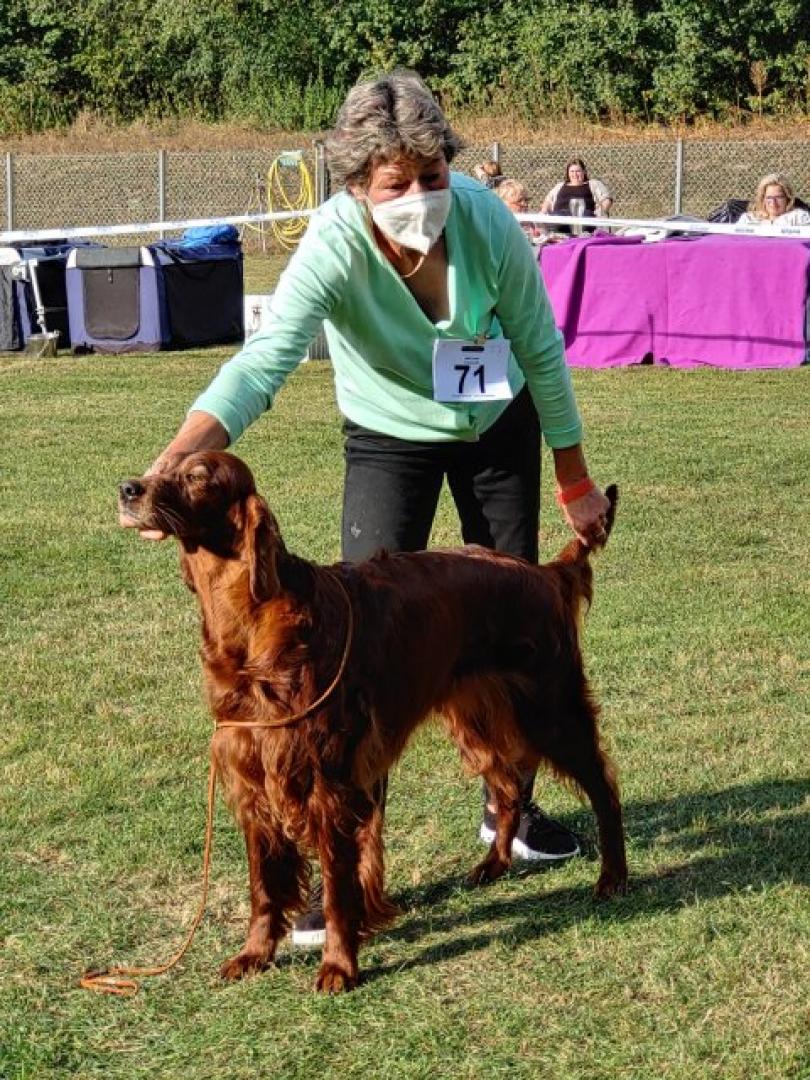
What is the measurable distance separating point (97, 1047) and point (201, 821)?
1.13 metres

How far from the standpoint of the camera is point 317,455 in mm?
9250

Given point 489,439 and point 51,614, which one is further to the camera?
point 51,614

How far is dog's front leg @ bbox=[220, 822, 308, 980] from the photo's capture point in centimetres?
332

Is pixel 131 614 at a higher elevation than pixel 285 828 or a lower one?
lower

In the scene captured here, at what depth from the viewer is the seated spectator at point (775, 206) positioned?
43.5 feet

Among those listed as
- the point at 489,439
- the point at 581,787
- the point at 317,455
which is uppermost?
the point at 489,439

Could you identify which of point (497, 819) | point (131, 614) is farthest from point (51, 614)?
point (497, 819)

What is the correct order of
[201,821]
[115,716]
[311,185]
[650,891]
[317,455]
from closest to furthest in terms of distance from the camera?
[650,891]
[201,821]
[115,716]
[317,455]
[311,185]

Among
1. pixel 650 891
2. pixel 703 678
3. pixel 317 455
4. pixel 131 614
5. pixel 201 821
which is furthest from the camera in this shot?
pixel 317 455

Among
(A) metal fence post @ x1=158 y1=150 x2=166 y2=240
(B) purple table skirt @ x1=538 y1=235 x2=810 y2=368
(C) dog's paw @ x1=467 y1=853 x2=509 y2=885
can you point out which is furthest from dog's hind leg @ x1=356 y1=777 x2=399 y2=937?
(A) metal fence post @ x1=158 y1=150 x2=166 y2=240

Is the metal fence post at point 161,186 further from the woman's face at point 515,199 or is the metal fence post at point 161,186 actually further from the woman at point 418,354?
the woman at point 418,354

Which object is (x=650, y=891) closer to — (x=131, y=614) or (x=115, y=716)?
(x=115, y=716)

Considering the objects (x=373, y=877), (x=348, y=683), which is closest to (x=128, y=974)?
(x=373, y=877)

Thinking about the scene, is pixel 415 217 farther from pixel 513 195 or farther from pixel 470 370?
pixel 513 195
